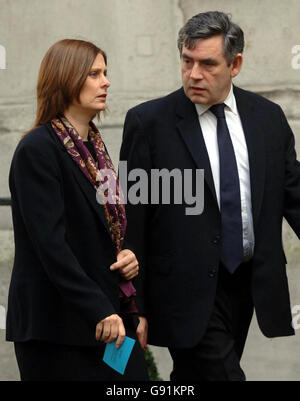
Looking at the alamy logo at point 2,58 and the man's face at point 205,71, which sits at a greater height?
the man's face at point 205,71

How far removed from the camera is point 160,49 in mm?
6211

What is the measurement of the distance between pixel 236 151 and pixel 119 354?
3.65 ft

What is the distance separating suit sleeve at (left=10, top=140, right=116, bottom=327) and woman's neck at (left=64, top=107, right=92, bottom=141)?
265mm

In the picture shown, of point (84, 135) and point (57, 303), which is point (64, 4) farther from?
point (57, 303)

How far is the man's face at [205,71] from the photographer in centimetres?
430

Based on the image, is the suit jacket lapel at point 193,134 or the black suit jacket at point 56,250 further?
the suit jacket lapel at point 193,134

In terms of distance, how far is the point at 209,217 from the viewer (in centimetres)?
430

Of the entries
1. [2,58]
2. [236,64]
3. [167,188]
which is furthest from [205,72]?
[2,58]

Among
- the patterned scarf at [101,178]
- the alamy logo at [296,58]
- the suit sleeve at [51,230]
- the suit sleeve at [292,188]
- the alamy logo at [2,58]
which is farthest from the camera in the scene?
the alamy logo at [2,58]

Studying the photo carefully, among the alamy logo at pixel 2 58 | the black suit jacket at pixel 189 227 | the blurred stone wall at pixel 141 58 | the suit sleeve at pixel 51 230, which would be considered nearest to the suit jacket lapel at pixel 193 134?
the black suit jacket at pixel 189 227

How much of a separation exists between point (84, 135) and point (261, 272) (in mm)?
1004

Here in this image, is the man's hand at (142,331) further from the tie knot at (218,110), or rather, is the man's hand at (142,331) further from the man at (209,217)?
the tie knot at (218,110)
